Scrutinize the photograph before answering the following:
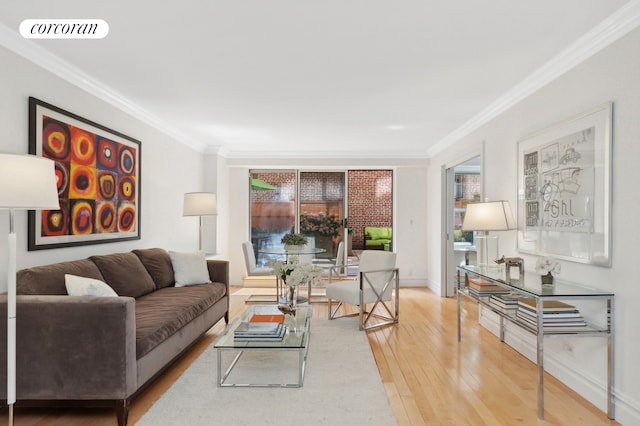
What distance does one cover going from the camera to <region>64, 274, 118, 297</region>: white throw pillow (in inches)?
102

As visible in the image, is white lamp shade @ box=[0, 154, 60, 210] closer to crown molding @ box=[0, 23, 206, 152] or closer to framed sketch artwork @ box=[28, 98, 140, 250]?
framed sketch artwork @ box=[28, 98, 140, 250]

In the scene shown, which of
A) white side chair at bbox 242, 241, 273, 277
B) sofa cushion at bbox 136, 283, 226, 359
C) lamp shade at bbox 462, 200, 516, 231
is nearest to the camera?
sofa cushion at bbox 136, 283, 226, 359

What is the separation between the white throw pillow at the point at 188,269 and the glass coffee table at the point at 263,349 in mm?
946

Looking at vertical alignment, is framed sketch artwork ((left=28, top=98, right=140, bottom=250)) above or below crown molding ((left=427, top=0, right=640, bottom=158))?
below

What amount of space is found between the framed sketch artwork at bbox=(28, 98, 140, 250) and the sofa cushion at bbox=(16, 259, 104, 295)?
254 mm

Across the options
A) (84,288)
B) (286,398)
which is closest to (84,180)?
(84,288)

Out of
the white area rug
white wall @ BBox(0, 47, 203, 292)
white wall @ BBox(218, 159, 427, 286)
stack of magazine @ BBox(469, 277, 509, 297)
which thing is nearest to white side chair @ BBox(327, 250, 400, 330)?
the white area rug

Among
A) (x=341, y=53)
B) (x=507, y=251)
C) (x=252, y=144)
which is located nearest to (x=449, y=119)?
(x=507, y=251)

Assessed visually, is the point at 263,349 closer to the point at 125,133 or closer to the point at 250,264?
the point at 125,133

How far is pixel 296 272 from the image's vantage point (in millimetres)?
3555

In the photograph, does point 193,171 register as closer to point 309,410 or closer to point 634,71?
point 309,410

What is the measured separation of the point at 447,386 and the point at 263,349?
4.57 feet

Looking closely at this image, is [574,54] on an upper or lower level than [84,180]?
upper

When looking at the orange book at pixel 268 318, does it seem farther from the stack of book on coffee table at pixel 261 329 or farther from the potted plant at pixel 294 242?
the potted plant at pixel 294 242
